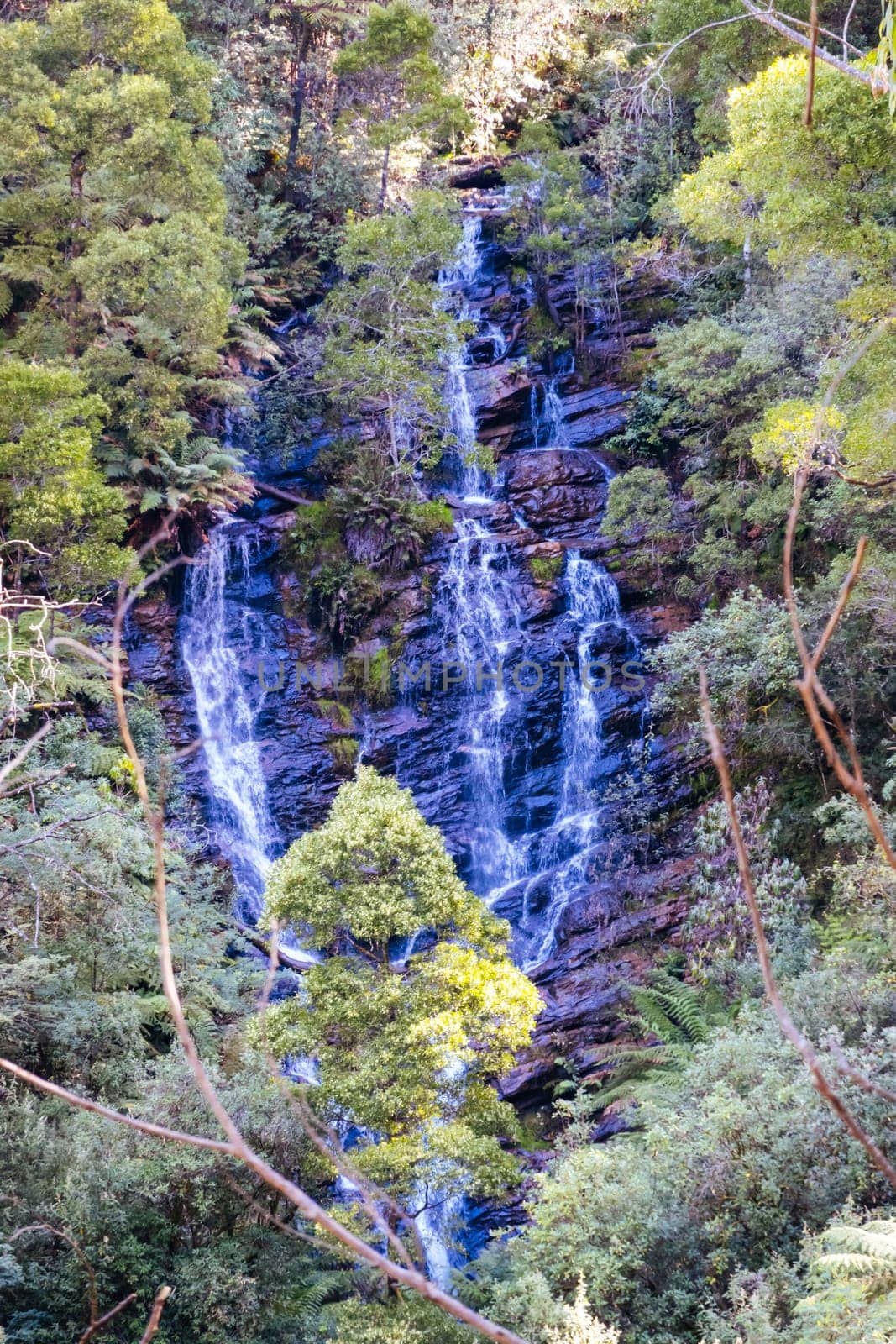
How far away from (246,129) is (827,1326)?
2307 cm

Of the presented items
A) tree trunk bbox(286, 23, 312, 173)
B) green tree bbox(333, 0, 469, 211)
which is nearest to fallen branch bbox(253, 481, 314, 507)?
green tree bbox(333, 0, 469, 211)

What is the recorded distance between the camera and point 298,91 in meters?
23.5

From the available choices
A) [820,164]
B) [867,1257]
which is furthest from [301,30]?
[867,1257]

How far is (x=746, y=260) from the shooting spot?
17641 millimetres

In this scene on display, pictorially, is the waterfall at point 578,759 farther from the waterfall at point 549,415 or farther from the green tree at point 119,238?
the green tree at point 119,238

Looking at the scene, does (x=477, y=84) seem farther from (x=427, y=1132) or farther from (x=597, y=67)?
(x=427, y=1132)

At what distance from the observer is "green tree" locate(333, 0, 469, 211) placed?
70.5ft

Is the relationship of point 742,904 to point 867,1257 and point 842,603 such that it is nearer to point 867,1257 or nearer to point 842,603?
point 867,1257

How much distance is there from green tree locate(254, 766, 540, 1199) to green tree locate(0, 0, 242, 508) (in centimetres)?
851

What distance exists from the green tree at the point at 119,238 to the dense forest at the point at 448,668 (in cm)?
9

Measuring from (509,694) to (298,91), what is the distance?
16024 millimetres

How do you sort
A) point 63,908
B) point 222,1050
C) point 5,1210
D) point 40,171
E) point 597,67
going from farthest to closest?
point 597,67, point 40,171, point 222,1050, point 63,908, point 5,1210

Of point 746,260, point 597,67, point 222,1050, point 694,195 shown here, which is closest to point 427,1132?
point 222,1050

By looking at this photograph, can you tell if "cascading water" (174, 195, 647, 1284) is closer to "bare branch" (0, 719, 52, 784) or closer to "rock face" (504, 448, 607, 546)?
"rock face" (504, 448, 607, 546)
